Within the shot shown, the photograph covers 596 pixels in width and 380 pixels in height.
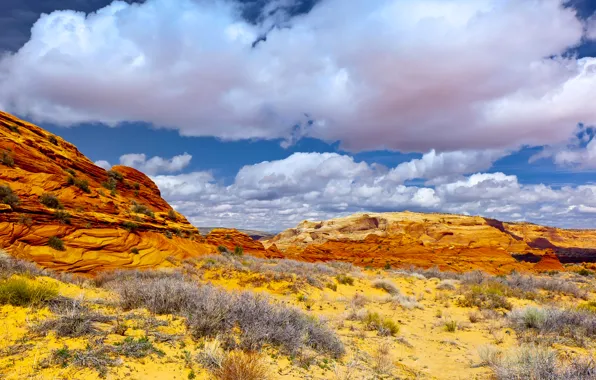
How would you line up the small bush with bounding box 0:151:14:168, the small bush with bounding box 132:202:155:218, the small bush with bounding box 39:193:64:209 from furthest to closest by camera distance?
the small bush with bounding box 132:202:155:218
the small bush with bounding box 0:151:14:168
the small bush with bounding box 39:193:64:209

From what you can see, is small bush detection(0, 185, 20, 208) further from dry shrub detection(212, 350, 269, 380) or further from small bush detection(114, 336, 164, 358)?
dry shrub detection(212, 350, 269, 380)

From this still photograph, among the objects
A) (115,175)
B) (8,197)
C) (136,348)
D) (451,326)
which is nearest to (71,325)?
(136,348)

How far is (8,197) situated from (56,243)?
3.10 metres

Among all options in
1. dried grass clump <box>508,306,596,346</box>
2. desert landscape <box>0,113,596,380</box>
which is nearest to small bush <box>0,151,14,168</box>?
desert landscape <box>0,113,596,380</box>

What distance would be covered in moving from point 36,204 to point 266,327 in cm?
1644

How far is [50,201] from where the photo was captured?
17.6m

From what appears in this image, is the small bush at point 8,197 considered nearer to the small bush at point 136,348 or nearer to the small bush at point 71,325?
the small bush at point 71,325

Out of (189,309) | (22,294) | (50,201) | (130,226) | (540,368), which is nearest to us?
(540,368)

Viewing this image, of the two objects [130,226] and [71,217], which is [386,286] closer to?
[130,226]

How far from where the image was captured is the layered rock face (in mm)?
48844

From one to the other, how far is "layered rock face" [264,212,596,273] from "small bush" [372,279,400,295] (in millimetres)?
29216

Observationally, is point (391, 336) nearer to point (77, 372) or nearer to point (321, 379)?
point (321, 379)

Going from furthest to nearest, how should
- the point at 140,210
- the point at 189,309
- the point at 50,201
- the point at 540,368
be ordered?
the point at 140,210 < the point at 50,201 < the point at 189,309 < the point at 540,368

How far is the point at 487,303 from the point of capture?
557 inches
